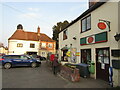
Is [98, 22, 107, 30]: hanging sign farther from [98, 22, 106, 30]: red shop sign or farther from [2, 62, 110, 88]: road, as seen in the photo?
[2, 62, 110, 88]: road

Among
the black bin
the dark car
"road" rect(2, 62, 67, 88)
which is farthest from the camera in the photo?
the dark car

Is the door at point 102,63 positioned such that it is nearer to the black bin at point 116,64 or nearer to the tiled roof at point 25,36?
the black bin at point 116,64

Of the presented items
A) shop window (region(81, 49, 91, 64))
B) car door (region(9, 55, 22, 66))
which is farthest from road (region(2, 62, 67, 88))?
car door (region(9, 55, 22, 66))

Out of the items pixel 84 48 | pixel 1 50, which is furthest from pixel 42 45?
pixel 1 50

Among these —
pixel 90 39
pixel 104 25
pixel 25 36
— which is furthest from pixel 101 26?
pixel 25 36

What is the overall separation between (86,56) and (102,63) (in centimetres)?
220

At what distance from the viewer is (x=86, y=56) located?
978 centimetres

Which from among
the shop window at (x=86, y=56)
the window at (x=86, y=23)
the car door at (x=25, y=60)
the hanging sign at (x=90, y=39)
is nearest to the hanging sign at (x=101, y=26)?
the hanging sign at (x=90, y=39)

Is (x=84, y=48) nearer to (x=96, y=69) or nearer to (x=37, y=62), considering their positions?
(x=96, y=69)

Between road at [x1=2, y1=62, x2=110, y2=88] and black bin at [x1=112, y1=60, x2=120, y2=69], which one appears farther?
road at [x1=2, y1=62, x2=110, y2=88]

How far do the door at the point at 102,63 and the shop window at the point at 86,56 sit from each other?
114 cm

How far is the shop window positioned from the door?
1143 millimetres

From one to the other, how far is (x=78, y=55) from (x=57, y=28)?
2766cm

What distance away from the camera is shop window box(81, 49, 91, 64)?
9.36 m
